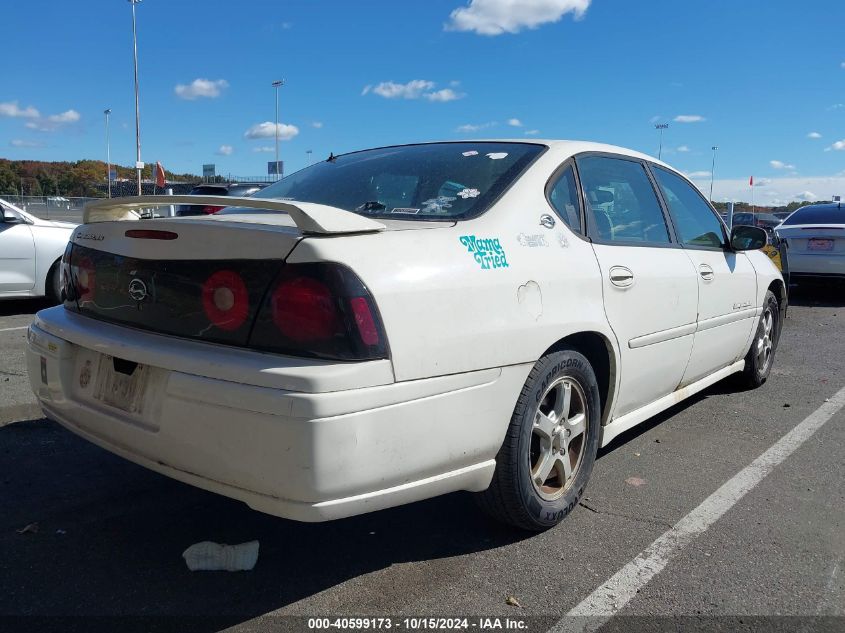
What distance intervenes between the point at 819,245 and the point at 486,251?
10.1 meters

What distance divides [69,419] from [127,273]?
2.11ft

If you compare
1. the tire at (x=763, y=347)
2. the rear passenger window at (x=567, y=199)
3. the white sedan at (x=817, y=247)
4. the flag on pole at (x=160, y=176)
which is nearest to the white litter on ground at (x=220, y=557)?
the rear passenger window at (x=567, y=199)

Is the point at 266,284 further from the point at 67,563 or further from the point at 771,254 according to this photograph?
the point at 771,254

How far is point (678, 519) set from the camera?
3.20 meters

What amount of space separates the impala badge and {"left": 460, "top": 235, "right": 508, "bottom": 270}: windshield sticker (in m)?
1.13

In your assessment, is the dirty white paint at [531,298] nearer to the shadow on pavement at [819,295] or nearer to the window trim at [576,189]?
the window trim at [576,189]

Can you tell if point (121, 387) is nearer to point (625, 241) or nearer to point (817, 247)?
point (625, 241)

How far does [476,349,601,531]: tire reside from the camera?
2.72m

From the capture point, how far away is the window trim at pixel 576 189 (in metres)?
3.09

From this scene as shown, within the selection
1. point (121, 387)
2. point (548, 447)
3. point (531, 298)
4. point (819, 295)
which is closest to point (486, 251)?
point (531, 298)

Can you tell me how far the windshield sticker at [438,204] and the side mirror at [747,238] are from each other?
2435mm

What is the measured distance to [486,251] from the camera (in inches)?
104

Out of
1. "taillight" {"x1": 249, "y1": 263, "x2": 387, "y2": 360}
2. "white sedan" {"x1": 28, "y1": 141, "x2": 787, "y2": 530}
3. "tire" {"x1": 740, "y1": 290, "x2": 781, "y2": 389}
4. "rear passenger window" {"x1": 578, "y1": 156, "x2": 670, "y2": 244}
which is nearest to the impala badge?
"white sedan" {"x1": 28, "y1": 141, "x2": 787, "y2": 530}

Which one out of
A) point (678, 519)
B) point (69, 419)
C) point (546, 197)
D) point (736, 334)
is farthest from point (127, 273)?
point (736, 334)
